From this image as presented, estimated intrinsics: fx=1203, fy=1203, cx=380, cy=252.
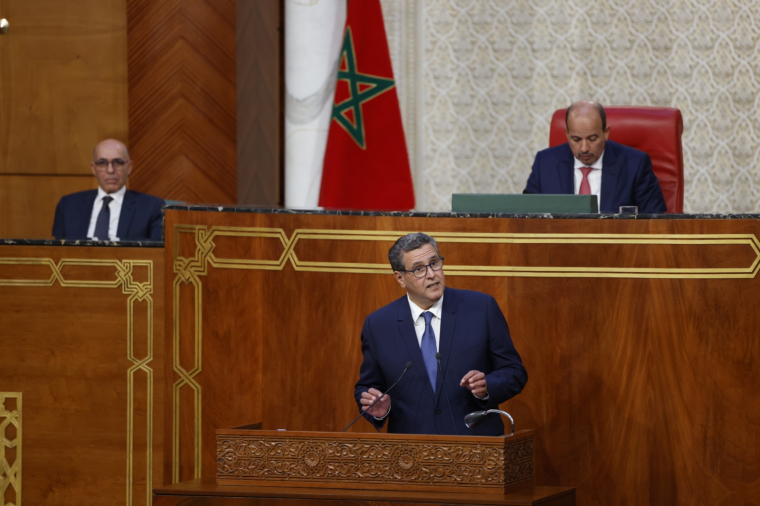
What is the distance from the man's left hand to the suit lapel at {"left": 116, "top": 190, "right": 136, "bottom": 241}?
2.42m

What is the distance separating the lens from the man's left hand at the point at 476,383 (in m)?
3.59

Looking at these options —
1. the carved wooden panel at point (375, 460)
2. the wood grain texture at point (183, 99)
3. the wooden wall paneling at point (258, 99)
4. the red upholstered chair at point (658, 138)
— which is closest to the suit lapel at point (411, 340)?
the carved wooden panel at point (375, 460)

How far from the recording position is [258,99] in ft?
22.6

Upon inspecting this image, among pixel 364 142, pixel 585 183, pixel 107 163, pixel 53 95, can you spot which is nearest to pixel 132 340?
pixel 107 163

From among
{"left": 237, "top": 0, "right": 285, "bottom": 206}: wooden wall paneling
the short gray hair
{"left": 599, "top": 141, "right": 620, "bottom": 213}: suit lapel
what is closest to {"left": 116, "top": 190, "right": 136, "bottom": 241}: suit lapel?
{"left": 237, "top": 0, "right": 285, "bottom": 206}: wooden wall paneling

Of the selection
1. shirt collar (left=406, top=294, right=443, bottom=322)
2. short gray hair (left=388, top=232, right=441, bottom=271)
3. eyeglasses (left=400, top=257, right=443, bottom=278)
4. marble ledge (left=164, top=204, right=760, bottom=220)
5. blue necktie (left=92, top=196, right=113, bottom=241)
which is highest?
blue necktie (left=92, top=196, right=113, bottom=241)

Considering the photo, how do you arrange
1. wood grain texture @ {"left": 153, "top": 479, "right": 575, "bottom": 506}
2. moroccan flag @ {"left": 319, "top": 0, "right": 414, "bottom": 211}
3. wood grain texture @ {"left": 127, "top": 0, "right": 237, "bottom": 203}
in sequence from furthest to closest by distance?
wood grain texture @ {"left": 127, "top": 0, "right": 237, "bottom": 203}
moroccan flag @ {"left": 319, "top": 0, "right": 414, "bottom": 211}
wood grain texture @ {"left": 153, "top": 479, "right": 575, "bottom": 506}

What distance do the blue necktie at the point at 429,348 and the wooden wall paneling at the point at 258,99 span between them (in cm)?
315

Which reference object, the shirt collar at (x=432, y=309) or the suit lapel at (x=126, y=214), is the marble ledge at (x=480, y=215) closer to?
the shirt collar at (x=432, y=309)

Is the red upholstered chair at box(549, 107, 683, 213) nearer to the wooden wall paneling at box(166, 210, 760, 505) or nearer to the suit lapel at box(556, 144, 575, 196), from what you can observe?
the suit lapel at box(556, 144, 575, 196)

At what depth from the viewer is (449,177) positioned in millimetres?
7238

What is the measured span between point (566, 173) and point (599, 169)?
0.45ft

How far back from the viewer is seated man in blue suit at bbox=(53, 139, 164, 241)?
220 inches

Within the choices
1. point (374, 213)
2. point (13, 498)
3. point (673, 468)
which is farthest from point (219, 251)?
point (673, 468)
